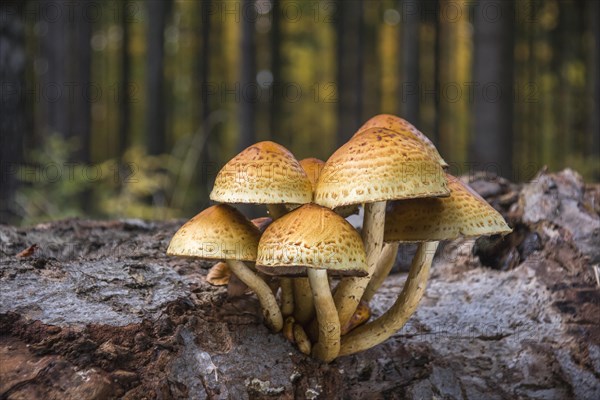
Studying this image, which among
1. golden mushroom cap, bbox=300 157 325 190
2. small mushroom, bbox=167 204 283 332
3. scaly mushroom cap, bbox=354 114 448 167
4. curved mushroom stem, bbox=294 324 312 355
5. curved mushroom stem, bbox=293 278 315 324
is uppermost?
scaly mushroom cap, bbox=354 114 448 167

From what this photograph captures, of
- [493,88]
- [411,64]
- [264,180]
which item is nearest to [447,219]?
[264,180]

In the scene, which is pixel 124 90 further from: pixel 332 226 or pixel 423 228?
pixel 332 226

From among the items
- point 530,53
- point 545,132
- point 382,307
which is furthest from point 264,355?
point 545,132

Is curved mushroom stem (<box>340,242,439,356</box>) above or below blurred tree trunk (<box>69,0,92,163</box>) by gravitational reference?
below

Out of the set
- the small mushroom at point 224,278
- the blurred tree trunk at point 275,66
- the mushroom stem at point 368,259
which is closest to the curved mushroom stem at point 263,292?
the small mushroom at point 224,278

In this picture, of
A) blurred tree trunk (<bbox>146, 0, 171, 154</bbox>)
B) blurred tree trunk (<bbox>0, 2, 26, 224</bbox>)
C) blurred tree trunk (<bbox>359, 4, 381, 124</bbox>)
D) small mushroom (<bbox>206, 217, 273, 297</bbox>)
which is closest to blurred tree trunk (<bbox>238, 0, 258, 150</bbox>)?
blurred tree trunk (<bbox>146, 0, 171, 154</bbox>)

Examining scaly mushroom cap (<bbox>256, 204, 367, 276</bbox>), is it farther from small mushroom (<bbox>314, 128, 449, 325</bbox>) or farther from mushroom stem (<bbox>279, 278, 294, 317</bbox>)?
mushroom stem (<bbox>279, 278, 294, 317</bbox>)
